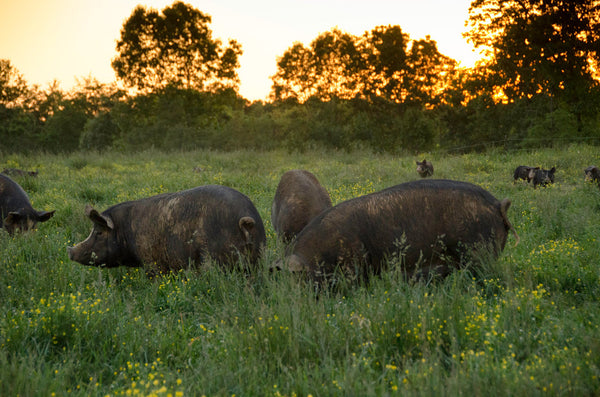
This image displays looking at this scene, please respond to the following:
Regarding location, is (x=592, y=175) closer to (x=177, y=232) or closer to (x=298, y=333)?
(x=177, y=232)

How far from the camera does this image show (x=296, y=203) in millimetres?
6680

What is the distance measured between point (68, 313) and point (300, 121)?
103 feet

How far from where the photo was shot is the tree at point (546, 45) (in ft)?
71.4

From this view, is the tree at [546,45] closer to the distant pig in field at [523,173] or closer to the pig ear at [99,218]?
the distant pig in field at [523,173]

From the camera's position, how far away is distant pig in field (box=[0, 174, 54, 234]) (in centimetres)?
678

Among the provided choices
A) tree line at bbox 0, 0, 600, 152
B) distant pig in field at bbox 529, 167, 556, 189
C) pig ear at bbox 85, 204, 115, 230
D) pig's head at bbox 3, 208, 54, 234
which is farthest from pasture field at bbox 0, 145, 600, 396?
tree line at bbox 0, 0, 600, 152

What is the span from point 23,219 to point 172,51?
100.0 ft

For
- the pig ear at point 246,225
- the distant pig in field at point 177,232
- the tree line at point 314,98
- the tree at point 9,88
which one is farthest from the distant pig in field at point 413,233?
the tree at point 9,88

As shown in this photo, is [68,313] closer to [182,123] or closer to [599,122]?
[599,122]

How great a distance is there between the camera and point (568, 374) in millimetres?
2396

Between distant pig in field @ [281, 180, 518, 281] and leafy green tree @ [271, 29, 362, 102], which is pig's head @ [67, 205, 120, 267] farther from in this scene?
leafy green tree @ [271, 29, 362, 102]

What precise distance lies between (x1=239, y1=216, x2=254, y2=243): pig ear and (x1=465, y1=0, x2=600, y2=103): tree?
72.1ft

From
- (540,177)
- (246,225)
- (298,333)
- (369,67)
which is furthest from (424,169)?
(369,67)

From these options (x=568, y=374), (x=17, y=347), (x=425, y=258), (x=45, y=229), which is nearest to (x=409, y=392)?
(x=568, y=374)
